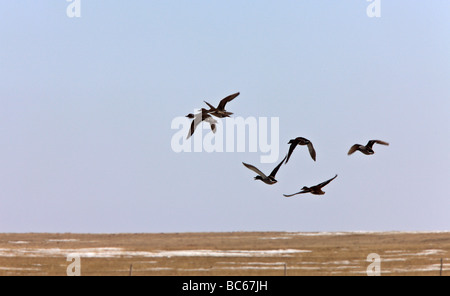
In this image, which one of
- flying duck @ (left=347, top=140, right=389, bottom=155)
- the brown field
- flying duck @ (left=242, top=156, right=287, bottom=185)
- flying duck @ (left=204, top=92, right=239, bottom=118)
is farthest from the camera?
the brown field

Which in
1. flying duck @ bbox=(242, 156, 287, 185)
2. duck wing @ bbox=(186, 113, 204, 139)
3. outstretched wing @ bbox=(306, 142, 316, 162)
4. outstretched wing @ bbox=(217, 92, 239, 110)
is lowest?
flying duck @ bbox=(242, 156, 287, 185)

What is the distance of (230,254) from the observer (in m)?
58.1

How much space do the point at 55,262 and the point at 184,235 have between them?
38.3 metres

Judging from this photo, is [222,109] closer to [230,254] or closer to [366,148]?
[366,148]

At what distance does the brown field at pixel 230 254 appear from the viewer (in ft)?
151

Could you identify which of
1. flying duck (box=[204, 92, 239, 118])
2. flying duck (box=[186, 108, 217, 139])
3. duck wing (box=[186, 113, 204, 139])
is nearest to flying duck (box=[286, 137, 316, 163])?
flying duck (box=[204, 92, 239, 118])

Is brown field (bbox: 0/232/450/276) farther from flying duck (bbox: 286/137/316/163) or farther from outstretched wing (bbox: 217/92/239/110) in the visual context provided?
outstretched wing (bbox: 217/92/239/110)

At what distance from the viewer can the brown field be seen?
151ft
